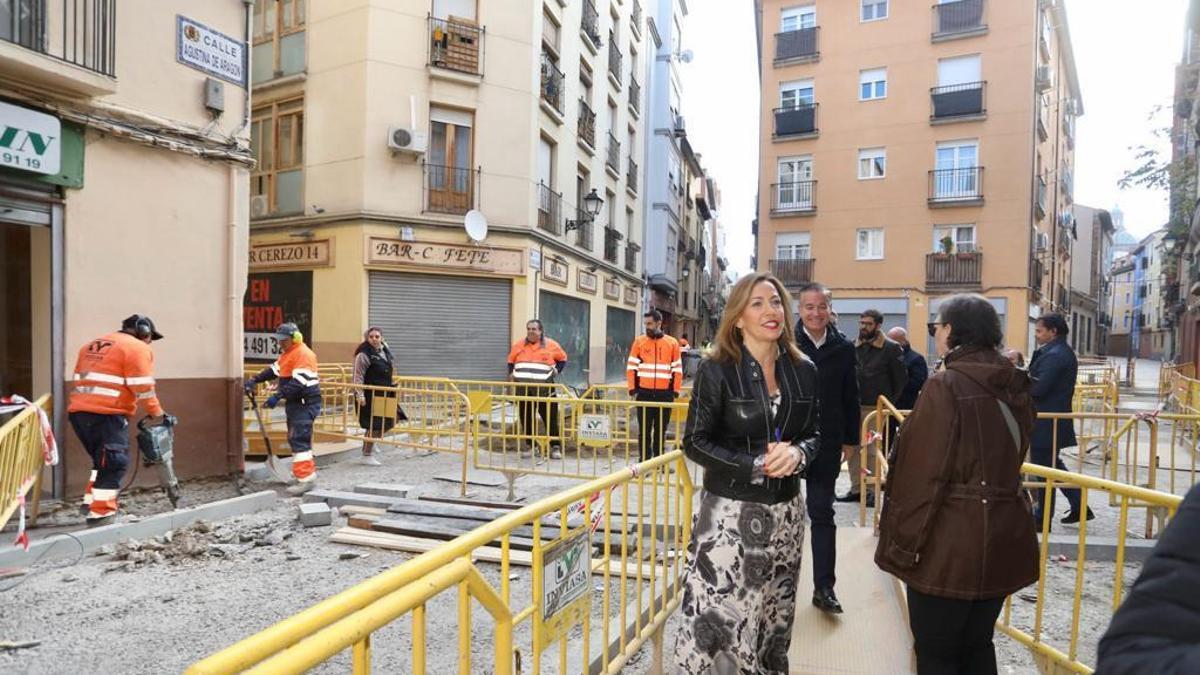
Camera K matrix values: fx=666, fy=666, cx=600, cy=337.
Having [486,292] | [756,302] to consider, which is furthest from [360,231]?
[756,302]

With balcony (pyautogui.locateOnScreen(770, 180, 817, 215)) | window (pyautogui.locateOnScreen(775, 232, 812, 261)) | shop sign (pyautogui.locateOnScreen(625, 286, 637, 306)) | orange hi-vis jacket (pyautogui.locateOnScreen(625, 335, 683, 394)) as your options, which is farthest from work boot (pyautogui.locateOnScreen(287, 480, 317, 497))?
balcony (pyautogui.locateOnScreen(770, 180, 817, 215))

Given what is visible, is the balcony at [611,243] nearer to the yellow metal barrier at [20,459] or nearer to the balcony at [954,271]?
the balcony at [954,271]

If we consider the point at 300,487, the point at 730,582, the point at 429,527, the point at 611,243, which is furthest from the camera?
the point at 611,243

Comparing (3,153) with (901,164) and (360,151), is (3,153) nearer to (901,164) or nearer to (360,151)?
(360,151)

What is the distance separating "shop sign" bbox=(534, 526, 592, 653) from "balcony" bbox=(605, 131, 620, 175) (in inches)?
852

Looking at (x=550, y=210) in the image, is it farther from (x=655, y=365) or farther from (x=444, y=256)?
(x=655, y=365)

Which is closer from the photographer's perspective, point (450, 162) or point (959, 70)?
point (450, 162)

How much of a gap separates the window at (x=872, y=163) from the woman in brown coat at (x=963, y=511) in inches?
1007

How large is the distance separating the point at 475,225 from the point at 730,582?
13901 millimetres

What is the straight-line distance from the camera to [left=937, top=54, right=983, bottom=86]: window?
78.8ft

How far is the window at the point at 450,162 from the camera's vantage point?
16078 millimetres

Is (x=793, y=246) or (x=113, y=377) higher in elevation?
(x=793, y=246)

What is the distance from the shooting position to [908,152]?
24938 millimetres

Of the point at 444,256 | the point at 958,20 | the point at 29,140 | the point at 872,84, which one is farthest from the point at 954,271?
the point at 29,140
